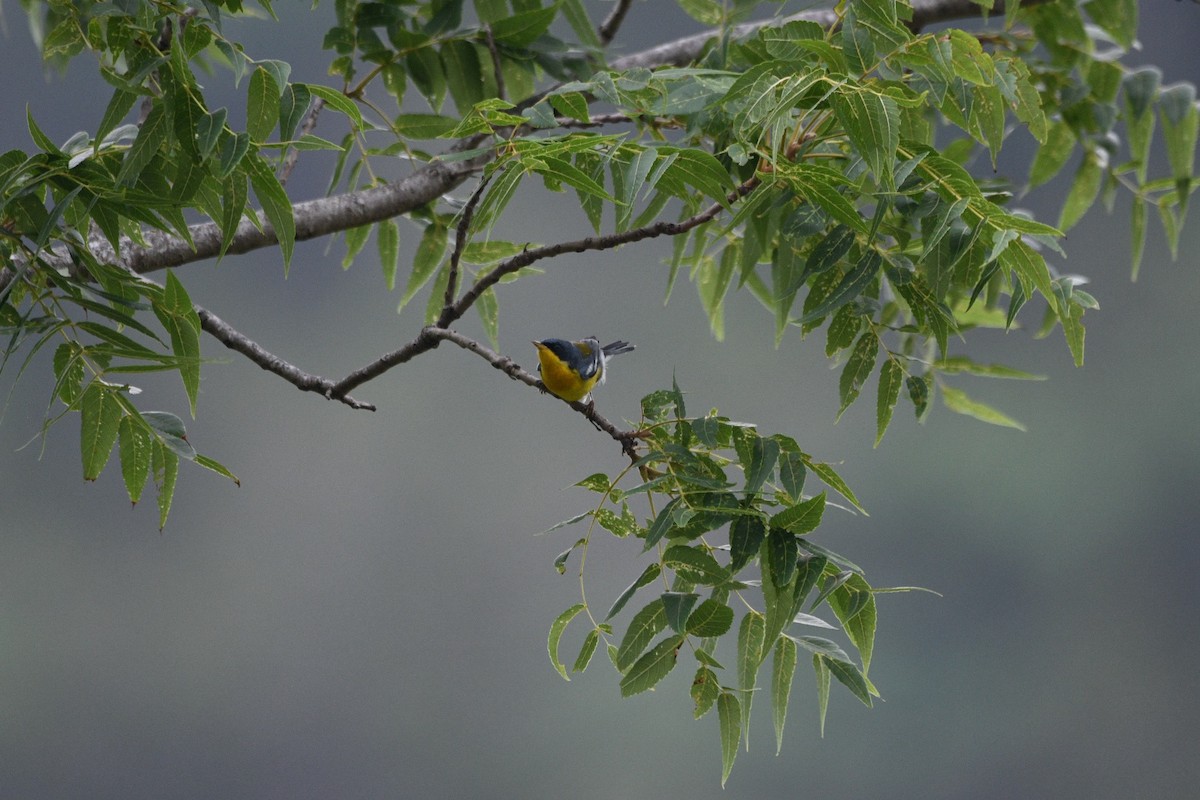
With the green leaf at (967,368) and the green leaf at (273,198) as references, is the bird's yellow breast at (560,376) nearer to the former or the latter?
the green leaf at (967,368)

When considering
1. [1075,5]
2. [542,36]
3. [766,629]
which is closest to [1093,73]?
[1075,5]

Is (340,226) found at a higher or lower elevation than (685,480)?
higher

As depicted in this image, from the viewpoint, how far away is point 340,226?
1.07 meters

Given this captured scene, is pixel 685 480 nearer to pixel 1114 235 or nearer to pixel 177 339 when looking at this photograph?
pixel 177 339

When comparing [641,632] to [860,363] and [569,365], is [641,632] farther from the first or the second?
[569,365]

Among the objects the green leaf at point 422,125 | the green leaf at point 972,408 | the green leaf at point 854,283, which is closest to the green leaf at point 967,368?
the green leaf at point 972,408

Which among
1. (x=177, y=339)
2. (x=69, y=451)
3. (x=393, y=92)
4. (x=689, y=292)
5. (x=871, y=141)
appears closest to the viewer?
(x=871, y=141)

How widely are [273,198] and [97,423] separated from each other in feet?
0.63

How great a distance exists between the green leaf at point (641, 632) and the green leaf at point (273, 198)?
1.07 ft

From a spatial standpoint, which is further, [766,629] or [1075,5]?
[1075,5]

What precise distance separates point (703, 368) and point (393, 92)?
6.45 meters

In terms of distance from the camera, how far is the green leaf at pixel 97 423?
729 mm

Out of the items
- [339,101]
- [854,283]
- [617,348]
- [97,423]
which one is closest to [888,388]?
[854,283]

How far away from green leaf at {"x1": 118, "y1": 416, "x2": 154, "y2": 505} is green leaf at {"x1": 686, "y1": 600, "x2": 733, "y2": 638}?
0.38 meters
